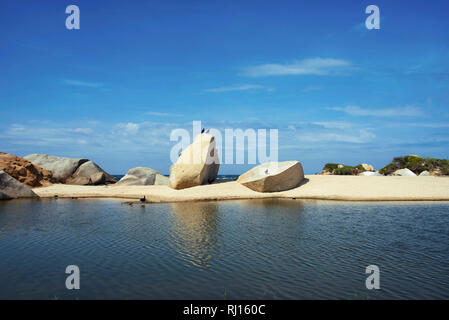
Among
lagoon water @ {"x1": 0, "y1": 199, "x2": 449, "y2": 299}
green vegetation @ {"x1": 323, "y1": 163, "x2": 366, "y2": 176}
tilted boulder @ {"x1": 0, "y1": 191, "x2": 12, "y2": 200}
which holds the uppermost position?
green vegetation @ {"x1": 323, "y1": 163, "x2": 366, "y2": 176}

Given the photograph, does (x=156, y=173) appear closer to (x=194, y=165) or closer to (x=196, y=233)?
(x=194, y=165)

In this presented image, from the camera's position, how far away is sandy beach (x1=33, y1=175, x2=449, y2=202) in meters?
25.6

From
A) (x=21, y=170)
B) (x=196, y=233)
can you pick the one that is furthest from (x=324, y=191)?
(x=21, y=170)

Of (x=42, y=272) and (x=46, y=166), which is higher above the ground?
(x=46, y=166)

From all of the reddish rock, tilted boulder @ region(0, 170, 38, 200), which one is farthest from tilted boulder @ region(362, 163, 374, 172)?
tilted boulder @ region(0, 170, 38, 200)

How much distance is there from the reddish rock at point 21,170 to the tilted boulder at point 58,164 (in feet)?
16.0

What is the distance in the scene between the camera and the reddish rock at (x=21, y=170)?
108 ft

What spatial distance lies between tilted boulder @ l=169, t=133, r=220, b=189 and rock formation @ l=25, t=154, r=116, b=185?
16.2 meters

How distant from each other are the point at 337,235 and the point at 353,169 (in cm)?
5330

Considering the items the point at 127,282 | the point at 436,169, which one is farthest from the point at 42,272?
the point at 436,169

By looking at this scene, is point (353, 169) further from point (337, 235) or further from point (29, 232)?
point (29, 232)

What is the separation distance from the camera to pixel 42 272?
921cm

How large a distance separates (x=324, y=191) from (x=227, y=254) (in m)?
18.7

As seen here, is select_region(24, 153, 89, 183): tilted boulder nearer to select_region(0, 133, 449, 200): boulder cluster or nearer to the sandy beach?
select_region(0, 133, 449, 200): boulder cluster
